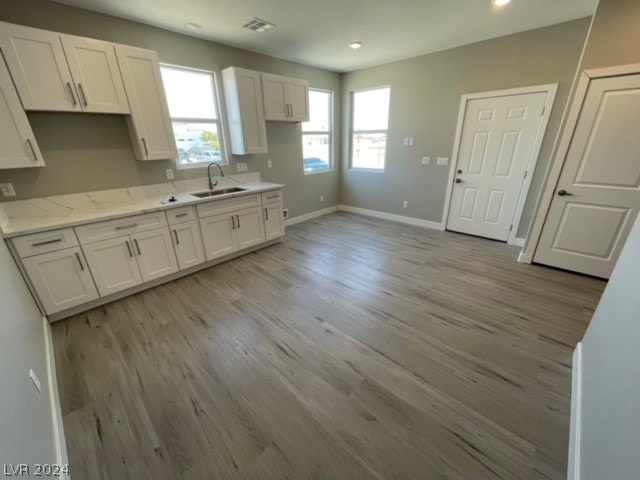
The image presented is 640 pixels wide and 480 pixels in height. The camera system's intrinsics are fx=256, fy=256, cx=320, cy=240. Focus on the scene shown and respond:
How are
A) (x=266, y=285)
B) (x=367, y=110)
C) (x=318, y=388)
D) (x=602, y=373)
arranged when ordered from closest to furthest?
(x=602, y=373)
(x=318, y=388)
(x=266, y=285)
(x=367, y=110)

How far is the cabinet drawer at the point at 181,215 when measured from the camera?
277cm

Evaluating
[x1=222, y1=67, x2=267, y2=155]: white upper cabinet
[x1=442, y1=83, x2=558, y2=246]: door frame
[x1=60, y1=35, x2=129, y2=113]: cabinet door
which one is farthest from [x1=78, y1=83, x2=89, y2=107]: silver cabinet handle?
[x1=442, y1=83, x2=558, y2=246]: door frame

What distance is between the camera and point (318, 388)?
1.65 metres

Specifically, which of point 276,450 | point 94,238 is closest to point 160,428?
point 276,450

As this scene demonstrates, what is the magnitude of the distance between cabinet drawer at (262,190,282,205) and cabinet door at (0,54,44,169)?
→ 2.14 m

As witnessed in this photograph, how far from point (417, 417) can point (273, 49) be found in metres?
4.41

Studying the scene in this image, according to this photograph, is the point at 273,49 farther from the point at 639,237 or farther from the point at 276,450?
the point at 276,450

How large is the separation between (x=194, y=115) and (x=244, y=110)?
25.1 inches

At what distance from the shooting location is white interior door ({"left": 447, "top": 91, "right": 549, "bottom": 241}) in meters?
3.34

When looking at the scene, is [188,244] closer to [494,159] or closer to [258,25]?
[258,25]

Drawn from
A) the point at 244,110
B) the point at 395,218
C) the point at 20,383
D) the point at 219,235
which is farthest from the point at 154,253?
the point at 395,218

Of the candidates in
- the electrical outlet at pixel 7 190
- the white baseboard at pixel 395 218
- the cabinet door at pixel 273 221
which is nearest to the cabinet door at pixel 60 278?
the electrical outlet at pixel 7 190

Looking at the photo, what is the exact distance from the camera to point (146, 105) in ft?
8.82

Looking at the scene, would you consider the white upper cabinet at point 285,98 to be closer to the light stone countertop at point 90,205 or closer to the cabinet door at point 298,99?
the cabinet door at point 298,99
